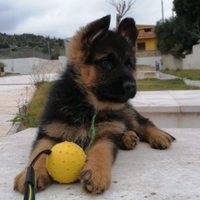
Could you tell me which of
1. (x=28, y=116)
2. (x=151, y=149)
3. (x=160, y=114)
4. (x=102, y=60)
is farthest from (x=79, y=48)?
(x=28, y=116)

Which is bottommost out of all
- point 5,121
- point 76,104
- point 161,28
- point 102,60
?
point 5,121

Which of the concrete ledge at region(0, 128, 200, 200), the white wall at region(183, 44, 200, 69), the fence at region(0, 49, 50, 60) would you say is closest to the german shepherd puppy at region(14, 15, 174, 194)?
the concrete ledge at region(0, 128, 200, 200)

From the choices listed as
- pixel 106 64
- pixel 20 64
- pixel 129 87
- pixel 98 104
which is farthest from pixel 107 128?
pixel 20 64

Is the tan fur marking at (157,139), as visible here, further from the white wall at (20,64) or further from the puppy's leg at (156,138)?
the white wall at (20,64)

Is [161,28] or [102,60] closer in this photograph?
[102,60]

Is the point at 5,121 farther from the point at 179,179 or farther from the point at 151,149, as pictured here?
the point at 179,179
